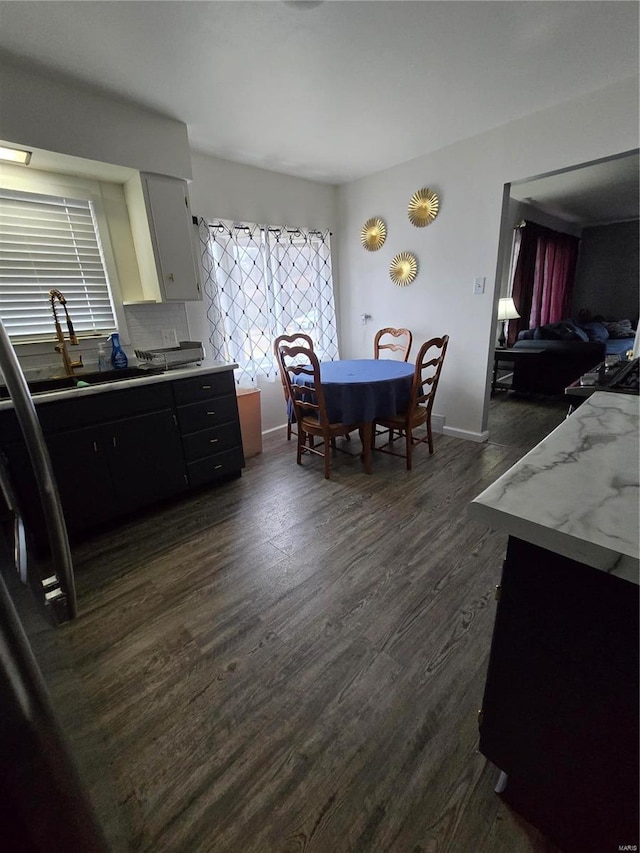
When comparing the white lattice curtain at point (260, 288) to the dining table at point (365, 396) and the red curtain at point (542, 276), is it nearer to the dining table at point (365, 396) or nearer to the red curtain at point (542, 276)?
the dining table at point (365, 396)

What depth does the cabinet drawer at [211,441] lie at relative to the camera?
2.41 meters

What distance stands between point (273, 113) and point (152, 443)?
7.32ft

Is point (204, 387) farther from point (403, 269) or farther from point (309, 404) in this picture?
point (403, 269)

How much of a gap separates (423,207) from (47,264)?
2.95m

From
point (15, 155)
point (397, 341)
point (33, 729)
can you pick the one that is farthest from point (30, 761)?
point (397, 341)

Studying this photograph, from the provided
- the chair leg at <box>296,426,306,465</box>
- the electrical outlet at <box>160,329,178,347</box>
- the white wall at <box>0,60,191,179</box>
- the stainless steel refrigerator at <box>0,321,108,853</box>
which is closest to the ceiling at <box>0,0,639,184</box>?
the white wall at <box>0,60,191,179</box>

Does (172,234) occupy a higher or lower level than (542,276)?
higher

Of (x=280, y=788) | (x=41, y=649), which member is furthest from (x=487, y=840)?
(x=41, y=649)

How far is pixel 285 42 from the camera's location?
1.62 metres

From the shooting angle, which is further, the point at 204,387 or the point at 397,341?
the point at 397,341

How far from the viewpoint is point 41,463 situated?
617 mm

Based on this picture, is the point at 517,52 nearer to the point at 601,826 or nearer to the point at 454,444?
the point at 454,444

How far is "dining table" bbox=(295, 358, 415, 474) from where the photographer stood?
2.49m

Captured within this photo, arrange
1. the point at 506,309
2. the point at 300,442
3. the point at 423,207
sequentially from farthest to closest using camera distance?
the point at 506,309
the point at 423,207
the point at 300,442
